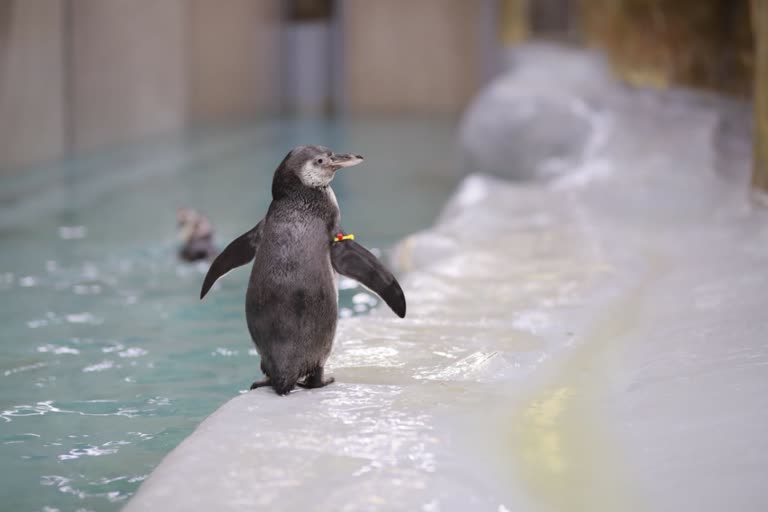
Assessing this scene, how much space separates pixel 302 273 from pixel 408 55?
16.0 metres

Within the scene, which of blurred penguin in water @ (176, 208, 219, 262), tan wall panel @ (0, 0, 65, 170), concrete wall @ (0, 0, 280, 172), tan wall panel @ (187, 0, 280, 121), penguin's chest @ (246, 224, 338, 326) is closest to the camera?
penguin's chest @ (246, 224, 338, 326)

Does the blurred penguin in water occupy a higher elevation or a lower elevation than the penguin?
lower

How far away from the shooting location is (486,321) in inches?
139

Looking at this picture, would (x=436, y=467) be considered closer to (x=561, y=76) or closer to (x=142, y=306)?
(x=142, y=306)

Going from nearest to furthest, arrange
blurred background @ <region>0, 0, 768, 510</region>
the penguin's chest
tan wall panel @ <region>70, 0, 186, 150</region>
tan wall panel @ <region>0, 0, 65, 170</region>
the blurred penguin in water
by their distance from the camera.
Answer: the penguin's chest < blurred background @ <region>0, 0, 768, 510</region> < the blurred penguin in water < tan wall panel @ <region>0, 0, 65, 170</region> < tan wall panel @ <region>70, 0, 186, 150</region>

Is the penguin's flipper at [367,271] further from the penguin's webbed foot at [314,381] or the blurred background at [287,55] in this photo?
the blurred background at [287,55]

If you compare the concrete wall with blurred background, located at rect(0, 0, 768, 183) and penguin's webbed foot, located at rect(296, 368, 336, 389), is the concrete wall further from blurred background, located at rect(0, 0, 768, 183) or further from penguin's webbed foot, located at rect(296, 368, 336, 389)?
penguin's webbed foot, located at rect(296, 368, 336, 389)

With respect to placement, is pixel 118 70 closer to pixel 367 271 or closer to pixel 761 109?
pixel 761 109

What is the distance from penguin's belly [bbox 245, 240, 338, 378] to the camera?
8.27 feet

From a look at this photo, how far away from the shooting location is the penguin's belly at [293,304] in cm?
252

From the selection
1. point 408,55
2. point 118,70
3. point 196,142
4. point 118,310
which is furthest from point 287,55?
point 118,310

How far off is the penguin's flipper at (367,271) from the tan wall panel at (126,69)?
7.78m

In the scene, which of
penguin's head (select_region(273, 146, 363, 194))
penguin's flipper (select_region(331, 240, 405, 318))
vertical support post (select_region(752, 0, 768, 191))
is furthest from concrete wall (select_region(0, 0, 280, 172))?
penguin's flipper (select_region(331, 240, 405, 318))

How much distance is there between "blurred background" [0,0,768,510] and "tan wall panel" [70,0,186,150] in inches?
1.4
